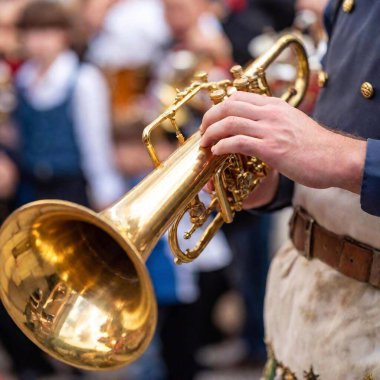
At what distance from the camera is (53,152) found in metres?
4.58

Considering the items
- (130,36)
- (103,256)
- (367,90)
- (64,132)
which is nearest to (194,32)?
(130,36)

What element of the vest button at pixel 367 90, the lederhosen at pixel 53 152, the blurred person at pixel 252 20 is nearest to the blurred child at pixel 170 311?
the lederhosen at pixel 53 152

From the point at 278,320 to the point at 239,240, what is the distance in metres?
2.96

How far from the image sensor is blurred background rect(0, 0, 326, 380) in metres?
4.57

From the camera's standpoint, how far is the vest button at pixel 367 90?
6.51 ft

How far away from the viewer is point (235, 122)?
189 cm

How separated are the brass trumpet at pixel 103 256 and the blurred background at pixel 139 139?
1.96m

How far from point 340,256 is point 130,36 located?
372cm

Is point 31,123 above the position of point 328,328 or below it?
below

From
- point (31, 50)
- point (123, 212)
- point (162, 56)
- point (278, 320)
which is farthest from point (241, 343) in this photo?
point (123, 212)

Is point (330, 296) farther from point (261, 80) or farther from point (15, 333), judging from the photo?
point (15, 333)

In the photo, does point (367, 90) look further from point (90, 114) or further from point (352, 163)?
point (90, 114)

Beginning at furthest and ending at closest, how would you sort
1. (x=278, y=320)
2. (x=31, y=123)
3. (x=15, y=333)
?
(x=15, y=333) → (x=31, y=123) → (x=278, y=320)

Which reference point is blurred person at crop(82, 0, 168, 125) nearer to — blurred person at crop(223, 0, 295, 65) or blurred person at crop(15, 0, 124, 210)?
blurred person at crop(15, 0, 124, 210)
